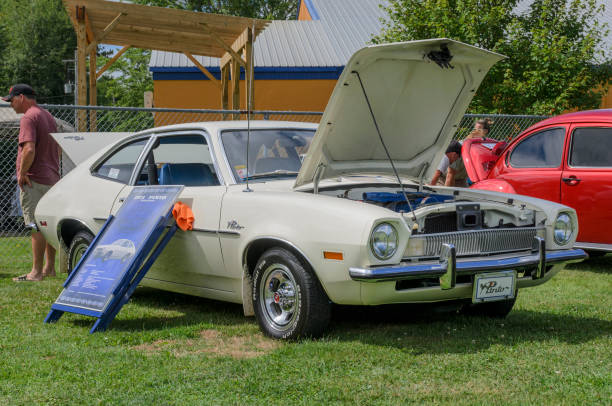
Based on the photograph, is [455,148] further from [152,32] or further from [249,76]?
[152,32]

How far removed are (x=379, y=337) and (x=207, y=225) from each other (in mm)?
1490

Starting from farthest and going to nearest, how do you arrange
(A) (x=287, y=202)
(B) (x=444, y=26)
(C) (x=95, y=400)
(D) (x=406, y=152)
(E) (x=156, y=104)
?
(E) (x=156, y=104)
(B) (x=444, y=26)
(D) (x=406, y=152)
(A) (x=287, y=202)
(C) (x=95, y=400)

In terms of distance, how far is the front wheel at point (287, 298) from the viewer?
4.63 metres

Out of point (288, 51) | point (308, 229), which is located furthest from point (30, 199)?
point (288, 51)

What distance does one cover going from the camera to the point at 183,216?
543 cm

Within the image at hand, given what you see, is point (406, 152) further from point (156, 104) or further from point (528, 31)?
point (156, 104)

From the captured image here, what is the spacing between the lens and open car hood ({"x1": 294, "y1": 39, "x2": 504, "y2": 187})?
4.99 metres

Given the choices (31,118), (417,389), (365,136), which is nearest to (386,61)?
(365,136)

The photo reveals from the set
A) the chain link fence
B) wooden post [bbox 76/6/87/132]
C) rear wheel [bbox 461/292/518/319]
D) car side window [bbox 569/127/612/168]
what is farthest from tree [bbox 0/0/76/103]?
rear wheel [bbox 461/292/518/319]

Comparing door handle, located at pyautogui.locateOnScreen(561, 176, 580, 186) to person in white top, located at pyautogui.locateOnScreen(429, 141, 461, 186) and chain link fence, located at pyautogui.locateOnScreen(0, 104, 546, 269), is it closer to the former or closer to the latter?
person in white top, located at pyautogui.locateOnScreen(429, 141, 461, 186)

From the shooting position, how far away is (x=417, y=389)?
383 cm

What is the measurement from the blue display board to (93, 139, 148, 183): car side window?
629 mm

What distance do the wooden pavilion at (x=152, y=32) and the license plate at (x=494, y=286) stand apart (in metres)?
6.86

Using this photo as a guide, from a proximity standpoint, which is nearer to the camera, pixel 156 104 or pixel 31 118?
pixel 31 118
